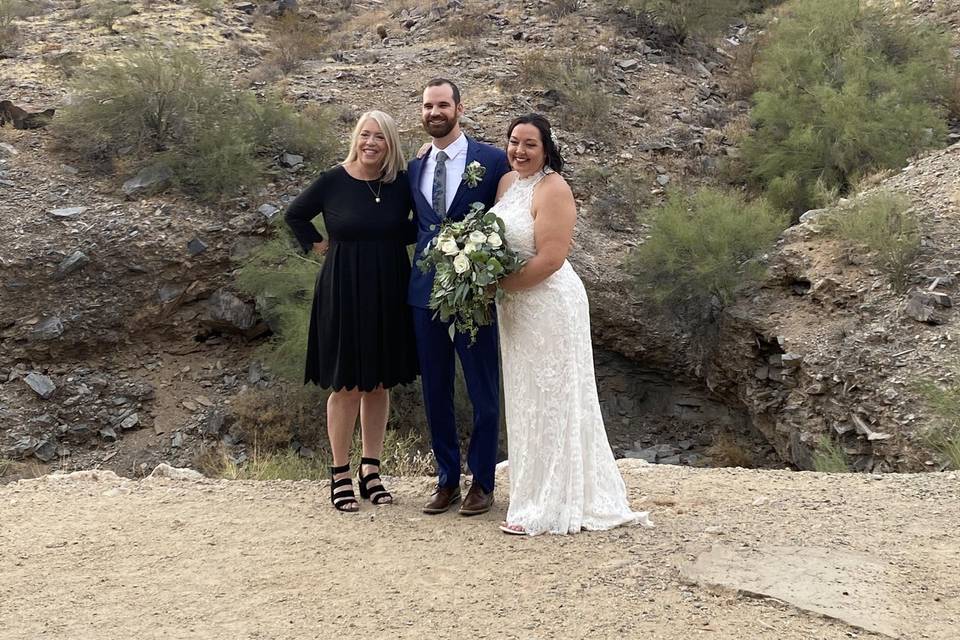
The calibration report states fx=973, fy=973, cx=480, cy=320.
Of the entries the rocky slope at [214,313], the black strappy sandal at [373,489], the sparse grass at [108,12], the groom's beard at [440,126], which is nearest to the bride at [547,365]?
the groom's beard at [440,126]

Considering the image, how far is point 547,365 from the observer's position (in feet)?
16.7

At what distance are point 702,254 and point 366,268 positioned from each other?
8.83 m

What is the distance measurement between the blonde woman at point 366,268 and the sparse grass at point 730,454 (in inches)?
327

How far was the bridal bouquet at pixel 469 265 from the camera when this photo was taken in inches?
190

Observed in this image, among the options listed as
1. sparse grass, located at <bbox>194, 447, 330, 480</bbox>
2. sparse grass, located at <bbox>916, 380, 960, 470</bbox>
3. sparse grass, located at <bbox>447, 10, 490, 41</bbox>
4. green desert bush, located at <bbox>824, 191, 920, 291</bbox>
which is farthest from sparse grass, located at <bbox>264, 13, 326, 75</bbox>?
sparse grass, located at <bbox>916, 380, 960, 470</bbox>

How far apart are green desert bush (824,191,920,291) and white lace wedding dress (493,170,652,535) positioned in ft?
25.3

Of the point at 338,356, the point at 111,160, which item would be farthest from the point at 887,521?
the point at 111,160

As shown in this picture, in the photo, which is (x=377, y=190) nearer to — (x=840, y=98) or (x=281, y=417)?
(x=281, y=417)

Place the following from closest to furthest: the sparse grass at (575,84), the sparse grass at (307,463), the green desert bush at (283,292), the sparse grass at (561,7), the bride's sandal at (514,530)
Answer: the bride's sandal at (514,530), the sparse grass at (307,463), the green desert bush at (283,292), the sparse grass at (575,84), the sparse grass at (561,7)

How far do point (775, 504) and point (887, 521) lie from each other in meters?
0.66

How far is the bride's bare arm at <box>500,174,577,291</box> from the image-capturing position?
4922 millimetres

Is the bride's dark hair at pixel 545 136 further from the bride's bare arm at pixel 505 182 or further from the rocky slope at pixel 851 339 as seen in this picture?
the rocky slope at pixel 851 339

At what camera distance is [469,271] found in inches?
190

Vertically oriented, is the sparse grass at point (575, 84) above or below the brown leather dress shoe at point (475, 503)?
above
